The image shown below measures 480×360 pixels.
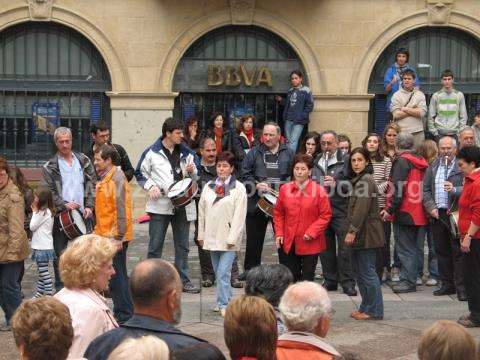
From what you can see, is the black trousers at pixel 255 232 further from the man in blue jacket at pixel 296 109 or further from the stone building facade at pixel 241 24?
the stone building facade at pixel 241 24

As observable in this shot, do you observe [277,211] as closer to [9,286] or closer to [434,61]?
[9,286]

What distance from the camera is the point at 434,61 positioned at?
17.0m

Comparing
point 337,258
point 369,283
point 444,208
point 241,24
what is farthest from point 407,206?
point 241,24

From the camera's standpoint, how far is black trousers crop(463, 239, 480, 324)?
377 inches

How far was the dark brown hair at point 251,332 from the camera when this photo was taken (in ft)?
15.9

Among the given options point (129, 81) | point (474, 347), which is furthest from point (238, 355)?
point (129, 81)

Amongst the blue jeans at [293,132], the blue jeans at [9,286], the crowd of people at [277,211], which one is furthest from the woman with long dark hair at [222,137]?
the blue jeans at [9,286]

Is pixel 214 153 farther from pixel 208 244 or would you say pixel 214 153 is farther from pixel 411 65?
pixel 411 65

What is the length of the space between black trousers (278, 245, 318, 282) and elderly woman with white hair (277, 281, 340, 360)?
5.11 m

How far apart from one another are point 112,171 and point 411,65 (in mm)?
8486

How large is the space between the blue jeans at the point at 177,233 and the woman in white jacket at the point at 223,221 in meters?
0.82

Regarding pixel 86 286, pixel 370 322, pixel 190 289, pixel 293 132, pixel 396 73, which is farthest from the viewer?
pixel 293 132

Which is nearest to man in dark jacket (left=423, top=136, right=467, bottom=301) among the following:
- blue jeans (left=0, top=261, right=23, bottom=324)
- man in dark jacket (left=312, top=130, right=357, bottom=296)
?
man in dark jacket (left=312, top=130, right=357, bottom=296)

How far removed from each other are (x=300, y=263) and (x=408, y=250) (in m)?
1.65
